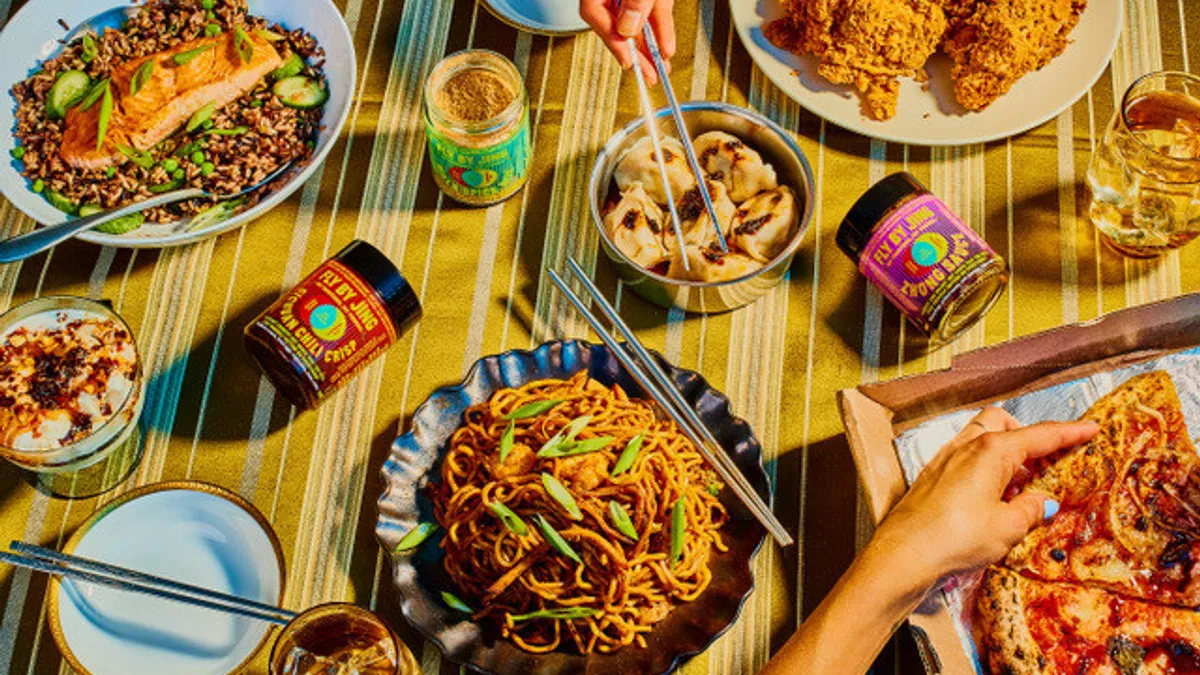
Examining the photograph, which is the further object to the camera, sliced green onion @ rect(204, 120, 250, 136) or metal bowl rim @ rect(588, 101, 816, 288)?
sliced green onion @ rect(204, 120, 250, 136)

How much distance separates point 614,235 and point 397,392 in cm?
53

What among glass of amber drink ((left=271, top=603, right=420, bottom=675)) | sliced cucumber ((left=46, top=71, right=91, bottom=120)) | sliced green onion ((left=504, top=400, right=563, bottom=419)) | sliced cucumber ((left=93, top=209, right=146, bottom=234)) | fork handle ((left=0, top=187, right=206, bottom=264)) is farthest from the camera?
sliced cucumber ((left=46, top=71, right=91, bottom=120))

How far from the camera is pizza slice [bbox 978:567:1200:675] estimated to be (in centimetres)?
192

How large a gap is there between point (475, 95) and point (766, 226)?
0.62 m

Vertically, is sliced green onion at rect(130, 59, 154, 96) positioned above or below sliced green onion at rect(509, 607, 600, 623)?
above

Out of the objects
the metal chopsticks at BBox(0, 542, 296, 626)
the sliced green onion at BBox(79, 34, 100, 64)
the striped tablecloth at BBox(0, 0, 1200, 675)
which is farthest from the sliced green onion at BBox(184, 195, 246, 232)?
the metal chopsticks at BBox(0, 542, 296, 626)

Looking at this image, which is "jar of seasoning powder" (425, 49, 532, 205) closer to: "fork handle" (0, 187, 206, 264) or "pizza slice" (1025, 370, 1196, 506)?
"fork handle" (0, 187, 206, 264)

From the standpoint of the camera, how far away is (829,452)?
2.26 meters

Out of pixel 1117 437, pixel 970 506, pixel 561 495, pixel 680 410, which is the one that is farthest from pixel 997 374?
pixel 561 495

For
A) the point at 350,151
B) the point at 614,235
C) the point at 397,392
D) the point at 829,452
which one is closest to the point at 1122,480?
the point at 829,452

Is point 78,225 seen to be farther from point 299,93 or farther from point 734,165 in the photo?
point 734,165

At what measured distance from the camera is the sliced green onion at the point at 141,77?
2.38 metres

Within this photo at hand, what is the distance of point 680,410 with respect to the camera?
2172 mm

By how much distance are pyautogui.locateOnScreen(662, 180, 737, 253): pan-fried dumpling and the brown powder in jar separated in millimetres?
391
